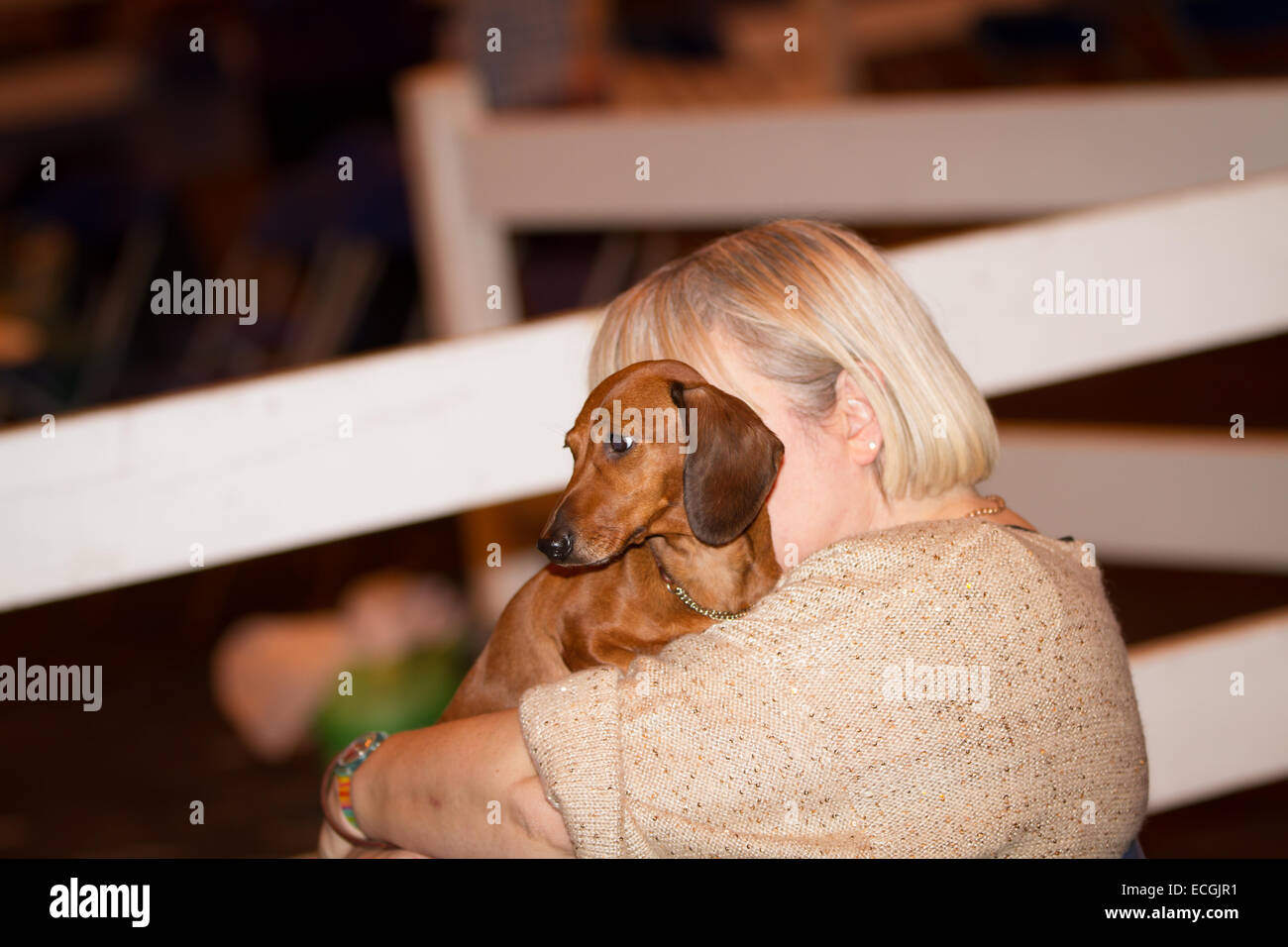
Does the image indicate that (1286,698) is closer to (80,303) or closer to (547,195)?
(547,195)

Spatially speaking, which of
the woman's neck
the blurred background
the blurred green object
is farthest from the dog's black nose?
the blurred green object

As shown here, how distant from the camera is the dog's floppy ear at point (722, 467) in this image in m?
1.12

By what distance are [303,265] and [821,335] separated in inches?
203

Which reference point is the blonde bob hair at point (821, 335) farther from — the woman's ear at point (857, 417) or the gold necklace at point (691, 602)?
the gold necklace at point (691, 602)

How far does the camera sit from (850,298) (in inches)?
46.3

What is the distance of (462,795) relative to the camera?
46.1 inches

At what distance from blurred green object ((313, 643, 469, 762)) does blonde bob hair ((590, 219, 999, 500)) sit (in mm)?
1925

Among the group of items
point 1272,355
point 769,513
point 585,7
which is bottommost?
point 769,513

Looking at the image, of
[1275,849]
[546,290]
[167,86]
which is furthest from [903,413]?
[167,86]

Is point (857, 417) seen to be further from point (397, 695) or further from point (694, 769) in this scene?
point (397, 695)

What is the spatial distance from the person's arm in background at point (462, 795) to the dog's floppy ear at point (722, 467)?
0.25 m

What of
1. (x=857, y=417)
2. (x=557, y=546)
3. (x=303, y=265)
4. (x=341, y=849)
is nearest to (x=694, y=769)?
(x=557, y=546)
